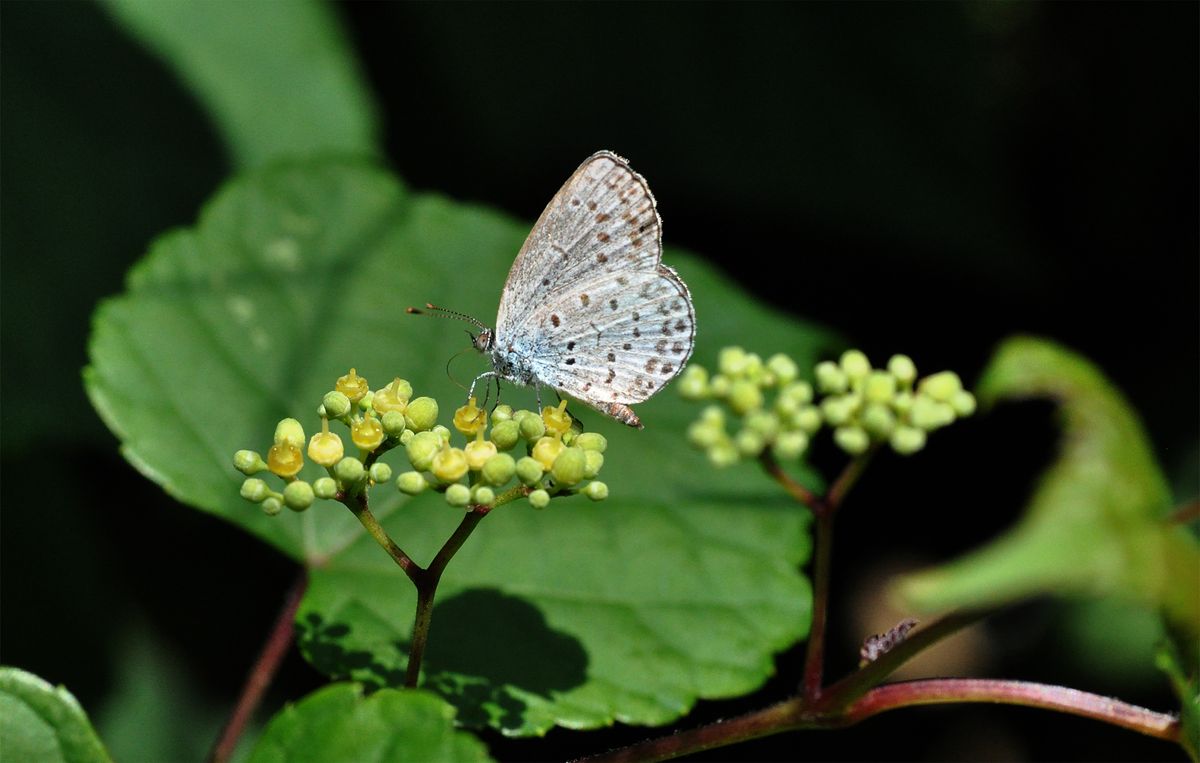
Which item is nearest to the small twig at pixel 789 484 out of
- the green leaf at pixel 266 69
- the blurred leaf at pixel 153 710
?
the blurred leaf at pixel 153 710

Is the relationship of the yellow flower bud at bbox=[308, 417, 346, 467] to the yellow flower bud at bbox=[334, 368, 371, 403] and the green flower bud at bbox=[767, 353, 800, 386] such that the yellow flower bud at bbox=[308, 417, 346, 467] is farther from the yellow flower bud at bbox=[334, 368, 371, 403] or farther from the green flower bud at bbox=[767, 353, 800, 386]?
the green flower bud at bbox=[767, 353, 800, 386]

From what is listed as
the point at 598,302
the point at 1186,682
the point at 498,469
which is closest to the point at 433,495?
the point at 598,302

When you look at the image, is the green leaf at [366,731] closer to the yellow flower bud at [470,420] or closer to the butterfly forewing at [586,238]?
the yellow flower bud at [470,420]

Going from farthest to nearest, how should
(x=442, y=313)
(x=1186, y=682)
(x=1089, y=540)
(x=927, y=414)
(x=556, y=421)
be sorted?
(x=442, y=313), (x=556, y=421), (x=927, y=414), (x=1186, y=682), (x=1089, y=540)

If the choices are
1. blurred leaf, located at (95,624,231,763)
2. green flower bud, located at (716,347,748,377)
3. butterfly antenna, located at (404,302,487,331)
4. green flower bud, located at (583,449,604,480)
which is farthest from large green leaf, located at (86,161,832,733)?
blurred leaf, located at (95,624,231,763)

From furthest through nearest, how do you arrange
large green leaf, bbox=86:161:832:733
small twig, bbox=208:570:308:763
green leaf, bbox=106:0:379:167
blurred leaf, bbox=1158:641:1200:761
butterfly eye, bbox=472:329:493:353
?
green leaf, bbox=106:0:379:167 → butterfly eye, bbox=472:329:493:353 → large green leaf, bbox=86:161:832:733 → small twig, bbox=208:570:308:763 → blurred leaf, bbox=1158:641:1200:761

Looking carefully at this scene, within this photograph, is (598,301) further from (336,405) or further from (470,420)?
(336,405)
